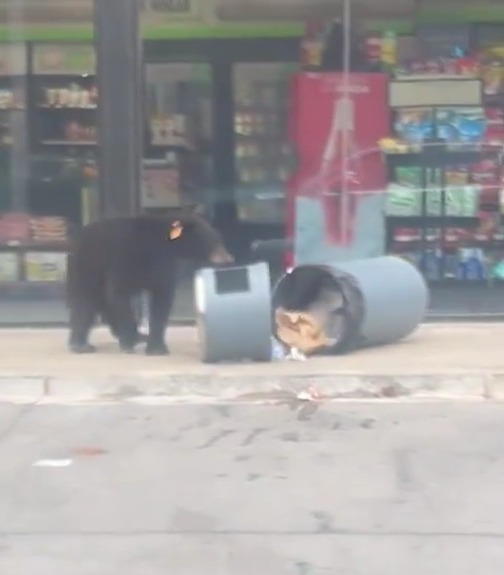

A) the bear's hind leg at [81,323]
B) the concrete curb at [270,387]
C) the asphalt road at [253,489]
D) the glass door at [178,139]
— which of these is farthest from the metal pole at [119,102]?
the asphalt road at [253,489]

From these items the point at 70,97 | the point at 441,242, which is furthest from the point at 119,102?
the point at 441,242

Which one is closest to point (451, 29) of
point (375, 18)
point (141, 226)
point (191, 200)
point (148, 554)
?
point (375, 18)

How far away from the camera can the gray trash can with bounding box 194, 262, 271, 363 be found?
9.24m

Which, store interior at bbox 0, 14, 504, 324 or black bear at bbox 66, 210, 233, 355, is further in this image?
store interior at bbox 0, 14, 504, 324

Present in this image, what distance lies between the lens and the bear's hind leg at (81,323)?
32.4 feet

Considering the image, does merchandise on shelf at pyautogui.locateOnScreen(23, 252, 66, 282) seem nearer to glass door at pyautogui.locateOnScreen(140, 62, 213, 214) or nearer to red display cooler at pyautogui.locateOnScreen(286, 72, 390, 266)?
glass door at pyautogui.locateOnScreen(140, 62, 213, 214)

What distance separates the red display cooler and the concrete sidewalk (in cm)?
190

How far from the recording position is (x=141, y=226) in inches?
375

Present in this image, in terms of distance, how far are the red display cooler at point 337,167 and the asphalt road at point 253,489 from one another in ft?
9.80

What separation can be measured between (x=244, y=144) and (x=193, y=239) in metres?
2.23

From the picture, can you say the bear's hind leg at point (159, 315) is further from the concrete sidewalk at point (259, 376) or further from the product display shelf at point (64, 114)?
the product display shelf at point (64, 114)

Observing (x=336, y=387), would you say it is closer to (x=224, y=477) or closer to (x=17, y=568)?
(x=224, y=477)

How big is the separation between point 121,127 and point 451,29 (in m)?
2.67

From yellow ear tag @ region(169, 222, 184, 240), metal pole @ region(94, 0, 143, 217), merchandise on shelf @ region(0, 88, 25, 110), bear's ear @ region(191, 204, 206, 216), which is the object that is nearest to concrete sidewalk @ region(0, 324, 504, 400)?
yellow ear tag @ region(169, 222, 184, 240)
